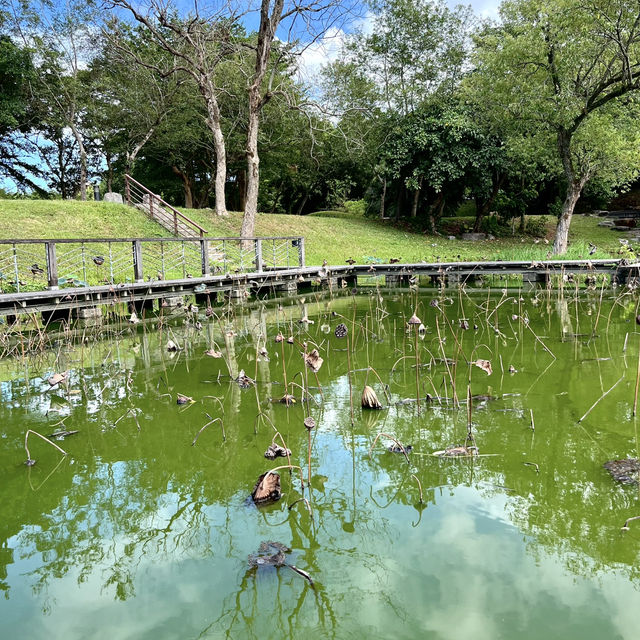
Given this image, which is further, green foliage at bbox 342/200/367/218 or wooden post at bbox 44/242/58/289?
green foliage at bbox 342/200/367/218

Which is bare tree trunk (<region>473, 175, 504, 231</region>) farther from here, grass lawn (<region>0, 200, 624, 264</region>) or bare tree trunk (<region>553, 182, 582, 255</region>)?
bare tree trunk (<region>553, 182, 582, 255</region>)

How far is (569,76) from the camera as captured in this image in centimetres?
1480

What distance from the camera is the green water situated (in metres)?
2.20

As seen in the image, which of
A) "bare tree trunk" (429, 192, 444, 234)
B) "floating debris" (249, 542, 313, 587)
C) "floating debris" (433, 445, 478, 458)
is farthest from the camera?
"bare tree trunk" (429, 192, 444, 234)

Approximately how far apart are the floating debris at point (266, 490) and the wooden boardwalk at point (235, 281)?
151 inches

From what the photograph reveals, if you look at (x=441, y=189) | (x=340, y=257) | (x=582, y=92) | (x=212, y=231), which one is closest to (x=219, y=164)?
(x=212, y=231)

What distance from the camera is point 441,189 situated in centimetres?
2289

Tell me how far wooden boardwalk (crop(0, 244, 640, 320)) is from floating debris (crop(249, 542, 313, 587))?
171 inches

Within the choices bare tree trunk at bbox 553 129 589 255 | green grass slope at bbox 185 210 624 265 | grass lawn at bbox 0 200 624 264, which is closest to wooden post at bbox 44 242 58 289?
grass lawn at bbox 0 200 624 264

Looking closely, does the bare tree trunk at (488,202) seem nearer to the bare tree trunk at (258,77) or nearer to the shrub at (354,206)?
the shrub at (354,206)

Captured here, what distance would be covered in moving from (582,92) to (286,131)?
42.3ft

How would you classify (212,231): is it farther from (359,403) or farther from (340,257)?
(359,403)

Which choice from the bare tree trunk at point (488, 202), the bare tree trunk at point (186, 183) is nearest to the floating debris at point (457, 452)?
the bare tree trunk at point (488, 202)

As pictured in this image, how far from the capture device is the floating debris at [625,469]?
316 centimetres
